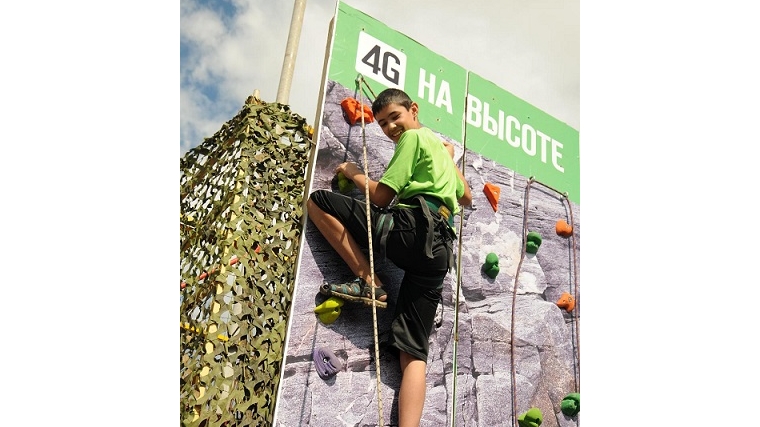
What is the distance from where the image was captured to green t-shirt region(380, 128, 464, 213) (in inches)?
160

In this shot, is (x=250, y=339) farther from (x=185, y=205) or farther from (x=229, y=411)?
(x=185, y=205)

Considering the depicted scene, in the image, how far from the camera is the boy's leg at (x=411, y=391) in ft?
12.6

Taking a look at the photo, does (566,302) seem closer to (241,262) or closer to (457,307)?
(457,307)

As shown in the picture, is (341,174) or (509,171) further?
(509,171)

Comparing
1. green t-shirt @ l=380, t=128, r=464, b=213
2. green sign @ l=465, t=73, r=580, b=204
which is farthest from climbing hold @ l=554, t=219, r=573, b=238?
green t-shirt @ l=380, t=128, r=464, b=213

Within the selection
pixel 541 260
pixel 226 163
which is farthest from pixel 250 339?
pixel 541 260

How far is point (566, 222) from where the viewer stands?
5785 millimetres

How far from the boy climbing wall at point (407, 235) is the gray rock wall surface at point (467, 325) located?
107 mm

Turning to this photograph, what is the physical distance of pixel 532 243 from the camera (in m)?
5.38

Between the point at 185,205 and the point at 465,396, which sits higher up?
the point at 185,205

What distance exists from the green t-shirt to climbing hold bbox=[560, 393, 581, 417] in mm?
1679

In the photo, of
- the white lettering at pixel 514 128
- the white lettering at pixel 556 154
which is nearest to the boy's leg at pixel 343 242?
the white lettering at pixel 514 128

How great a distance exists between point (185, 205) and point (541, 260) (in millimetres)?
2459

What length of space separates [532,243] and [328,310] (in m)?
1.99
